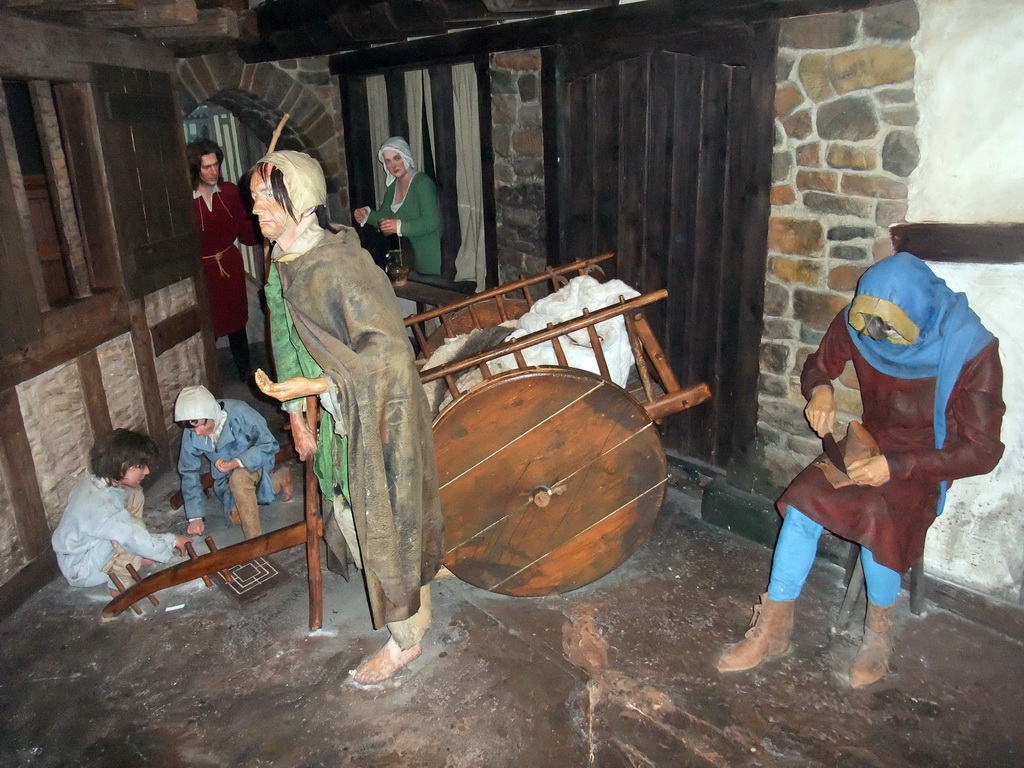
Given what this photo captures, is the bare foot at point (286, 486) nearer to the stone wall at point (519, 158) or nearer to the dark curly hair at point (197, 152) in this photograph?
the stone wall at point (519, 158)

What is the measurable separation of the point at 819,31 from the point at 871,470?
1.93 meters

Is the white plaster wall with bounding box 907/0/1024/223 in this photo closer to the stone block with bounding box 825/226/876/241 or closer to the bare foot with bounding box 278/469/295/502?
the stone block with bounding box 825/226/876/241

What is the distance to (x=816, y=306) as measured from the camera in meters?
3.75

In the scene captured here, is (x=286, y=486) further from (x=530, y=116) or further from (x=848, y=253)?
(x=848, y=253)

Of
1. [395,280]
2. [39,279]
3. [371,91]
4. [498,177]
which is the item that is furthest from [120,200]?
[371,91]

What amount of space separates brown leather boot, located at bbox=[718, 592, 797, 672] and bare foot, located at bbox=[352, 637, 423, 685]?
129 cm

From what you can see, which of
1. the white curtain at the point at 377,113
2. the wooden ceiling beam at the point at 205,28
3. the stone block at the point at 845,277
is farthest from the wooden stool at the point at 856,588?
the white curtain at the point at 377,113

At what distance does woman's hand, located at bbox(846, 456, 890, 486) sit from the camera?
9.72ft

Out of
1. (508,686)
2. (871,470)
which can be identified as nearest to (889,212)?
(871,470)

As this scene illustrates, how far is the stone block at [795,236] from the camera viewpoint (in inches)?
144

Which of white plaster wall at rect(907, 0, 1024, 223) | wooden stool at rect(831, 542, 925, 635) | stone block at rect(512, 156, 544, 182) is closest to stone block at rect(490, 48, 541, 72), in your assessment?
stone block at rect(512, 156, 544, 182)

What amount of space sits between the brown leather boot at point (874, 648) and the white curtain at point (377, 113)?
5.54 m

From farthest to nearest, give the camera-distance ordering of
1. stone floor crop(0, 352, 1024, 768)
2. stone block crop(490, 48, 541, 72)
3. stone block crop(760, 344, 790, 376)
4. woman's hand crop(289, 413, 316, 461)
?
stone block crop(490, 48, 541, 72) < stone block crop(760, 344, 790, 376) < woman's hand crop(289, 413, 316, 461) < stone floor crop(0, 352, 1024, 768)

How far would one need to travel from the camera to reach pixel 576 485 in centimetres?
333
